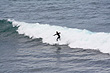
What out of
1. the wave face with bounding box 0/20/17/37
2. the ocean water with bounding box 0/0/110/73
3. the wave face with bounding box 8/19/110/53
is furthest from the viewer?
the wave face with bounding box 0/20/17/37

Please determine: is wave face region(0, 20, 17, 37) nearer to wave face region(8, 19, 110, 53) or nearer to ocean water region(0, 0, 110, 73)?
ocean water region(0, 0, 110, 73)

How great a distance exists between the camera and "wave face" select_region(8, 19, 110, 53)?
24.5m

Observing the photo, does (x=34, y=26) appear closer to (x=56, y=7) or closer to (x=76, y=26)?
(x=76, y=26)

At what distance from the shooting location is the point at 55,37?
90.5ft

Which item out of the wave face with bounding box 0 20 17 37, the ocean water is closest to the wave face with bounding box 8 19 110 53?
the ocean water

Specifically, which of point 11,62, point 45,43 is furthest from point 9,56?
point 45,43

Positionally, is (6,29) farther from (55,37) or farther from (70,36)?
(70,36)

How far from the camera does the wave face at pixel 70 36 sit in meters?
24.5

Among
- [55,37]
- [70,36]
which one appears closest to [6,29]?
[55,37]

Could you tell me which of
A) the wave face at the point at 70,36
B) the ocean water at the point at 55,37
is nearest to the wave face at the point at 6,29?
the ocean water at the point at 55,37

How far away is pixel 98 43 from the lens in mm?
24422

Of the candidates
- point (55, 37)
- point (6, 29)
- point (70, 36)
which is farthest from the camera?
point (6, 29)

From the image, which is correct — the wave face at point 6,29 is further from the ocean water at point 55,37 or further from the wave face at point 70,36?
the wave face at point 70,36

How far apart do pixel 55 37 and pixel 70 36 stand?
1.52m
